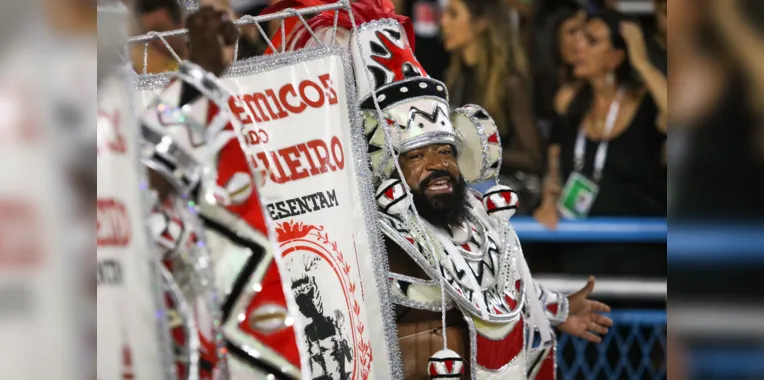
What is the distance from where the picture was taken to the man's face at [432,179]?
274 centimetres

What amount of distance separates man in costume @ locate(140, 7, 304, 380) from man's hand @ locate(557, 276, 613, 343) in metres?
1.69

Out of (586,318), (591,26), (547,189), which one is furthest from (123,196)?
(591,26)

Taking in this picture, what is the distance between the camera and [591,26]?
5.09 metres

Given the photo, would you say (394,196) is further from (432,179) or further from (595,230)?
(595,230)

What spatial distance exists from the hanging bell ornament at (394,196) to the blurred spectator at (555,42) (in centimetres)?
261

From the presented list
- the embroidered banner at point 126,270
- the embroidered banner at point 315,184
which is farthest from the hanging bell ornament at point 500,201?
the embroidered banner at point 126,270

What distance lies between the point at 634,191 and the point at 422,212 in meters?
2.50

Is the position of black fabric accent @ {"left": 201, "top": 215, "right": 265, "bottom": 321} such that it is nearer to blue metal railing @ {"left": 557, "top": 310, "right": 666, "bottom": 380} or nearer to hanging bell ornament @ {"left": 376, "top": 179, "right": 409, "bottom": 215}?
hanging bell ornament @ {"left": 376, "top": 179, "right": 409, "bottom": 215}

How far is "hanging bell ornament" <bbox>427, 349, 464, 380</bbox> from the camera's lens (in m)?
2.52

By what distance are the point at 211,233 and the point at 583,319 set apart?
1.91 m

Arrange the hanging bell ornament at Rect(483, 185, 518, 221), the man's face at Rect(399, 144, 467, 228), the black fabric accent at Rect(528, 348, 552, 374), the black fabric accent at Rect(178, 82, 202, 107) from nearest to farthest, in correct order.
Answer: the black fabric accent at Rect(178, 82, 202, 107) → the man's face at Rect(399, 144, 467, 228) → the hanging bell ornament at Rect(483, 185, 518, 221) → the black fabric accent at Rect(528, 348, 552, 374)

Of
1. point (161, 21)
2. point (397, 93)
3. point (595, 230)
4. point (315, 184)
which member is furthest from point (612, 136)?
point (315, 184)

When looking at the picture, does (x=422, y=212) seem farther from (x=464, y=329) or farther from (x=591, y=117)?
(x=591, y=117)

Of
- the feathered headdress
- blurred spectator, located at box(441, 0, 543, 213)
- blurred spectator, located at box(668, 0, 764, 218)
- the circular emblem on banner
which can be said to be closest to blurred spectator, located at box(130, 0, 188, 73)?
the feathered headdress
